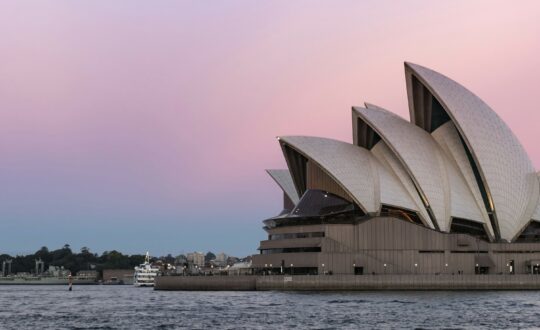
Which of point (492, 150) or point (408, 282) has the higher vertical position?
point (492, 150)

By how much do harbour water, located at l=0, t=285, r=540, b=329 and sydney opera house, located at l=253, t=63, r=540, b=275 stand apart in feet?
36.2

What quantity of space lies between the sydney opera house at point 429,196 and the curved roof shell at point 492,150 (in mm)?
121

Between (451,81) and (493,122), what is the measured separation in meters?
6.21

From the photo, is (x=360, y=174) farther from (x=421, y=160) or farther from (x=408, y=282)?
(x=408, y=282)

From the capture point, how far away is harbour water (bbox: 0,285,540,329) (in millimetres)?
52938

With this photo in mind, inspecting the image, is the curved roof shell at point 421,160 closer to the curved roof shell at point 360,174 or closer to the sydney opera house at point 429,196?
the sydney opera house at point 429,196

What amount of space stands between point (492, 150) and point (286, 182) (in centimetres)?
3015

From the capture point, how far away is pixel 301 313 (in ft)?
198

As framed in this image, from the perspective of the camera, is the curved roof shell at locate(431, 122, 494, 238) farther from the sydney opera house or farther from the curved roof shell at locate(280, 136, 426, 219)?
the curved roof shell at locate(280, 136, 426, 219)

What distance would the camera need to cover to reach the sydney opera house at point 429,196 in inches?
3629

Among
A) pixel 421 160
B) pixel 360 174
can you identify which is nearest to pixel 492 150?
pixel 421 160

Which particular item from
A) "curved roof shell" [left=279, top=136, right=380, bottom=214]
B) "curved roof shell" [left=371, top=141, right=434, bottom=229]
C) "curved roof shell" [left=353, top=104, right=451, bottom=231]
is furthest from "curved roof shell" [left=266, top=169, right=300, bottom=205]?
"curved roof shell" [left=353, top=104, right=451, bottom=231]

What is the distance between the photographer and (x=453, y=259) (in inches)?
3647

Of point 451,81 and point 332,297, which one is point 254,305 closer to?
point 332,297
